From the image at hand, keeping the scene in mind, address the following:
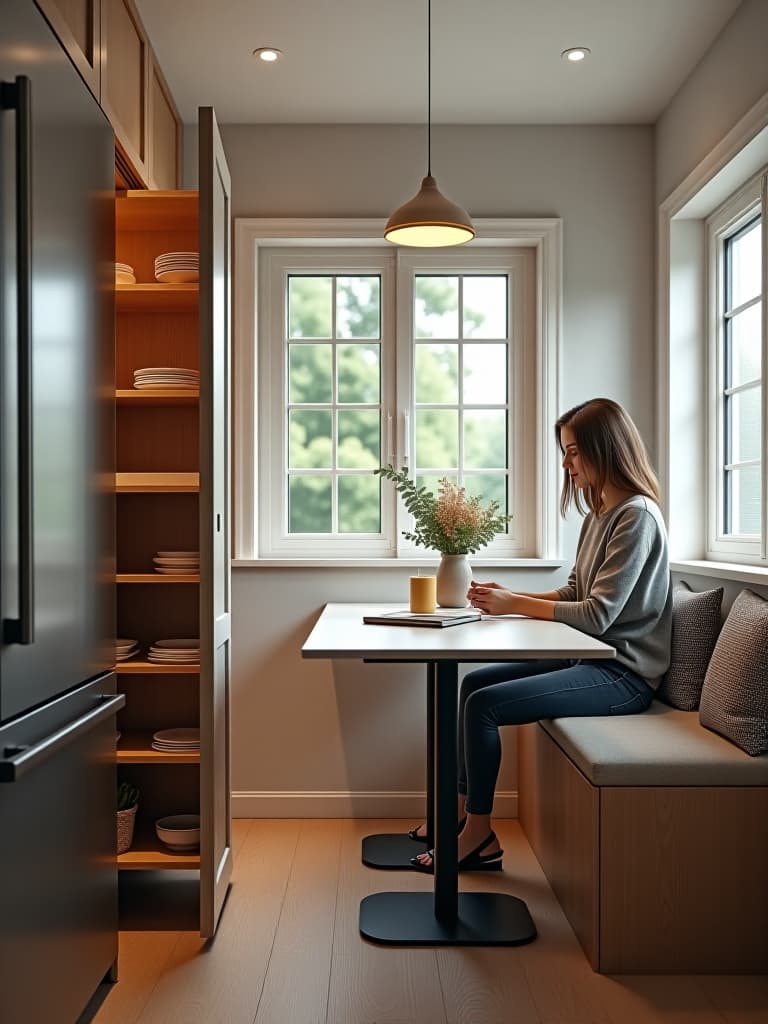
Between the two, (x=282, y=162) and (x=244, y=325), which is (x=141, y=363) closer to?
(x=244, y=325)

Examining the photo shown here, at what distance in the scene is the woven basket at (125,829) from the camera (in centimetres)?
284

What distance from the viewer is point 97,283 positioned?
7.34ft

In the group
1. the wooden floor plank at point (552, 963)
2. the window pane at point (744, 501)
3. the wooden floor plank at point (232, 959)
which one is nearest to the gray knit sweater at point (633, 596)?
the window pane at point (744, 501)

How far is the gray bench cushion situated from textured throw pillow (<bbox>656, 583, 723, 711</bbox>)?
0.25 m

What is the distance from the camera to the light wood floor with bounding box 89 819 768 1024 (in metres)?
Result: 2.21


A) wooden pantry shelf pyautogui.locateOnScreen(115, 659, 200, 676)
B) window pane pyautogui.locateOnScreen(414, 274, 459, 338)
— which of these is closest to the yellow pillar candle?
wooden pantry shelf pyautogui.locateOnScreen(115, 659, 200, 676)

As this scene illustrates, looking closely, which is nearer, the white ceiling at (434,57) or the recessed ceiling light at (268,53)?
the white ceiling at (434,57)

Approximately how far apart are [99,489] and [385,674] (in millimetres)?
1810

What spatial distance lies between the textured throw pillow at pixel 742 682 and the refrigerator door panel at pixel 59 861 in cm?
153

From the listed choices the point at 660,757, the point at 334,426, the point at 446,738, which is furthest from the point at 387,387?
the point at 660,757

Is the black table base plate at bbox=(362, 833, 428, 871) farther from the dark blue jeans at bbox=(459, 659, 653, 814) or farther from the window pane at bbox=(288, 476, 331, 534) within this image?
the window pane at bbox=(288, 476, 331, 534)

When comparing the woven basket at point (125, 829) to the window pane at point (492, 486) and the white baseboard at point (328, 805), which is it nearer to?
the white baseboard at point (328, 805)

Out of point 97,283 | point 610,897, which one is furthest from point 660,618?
point 97,283

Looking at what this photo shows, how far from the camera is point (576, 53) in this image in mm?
3277
